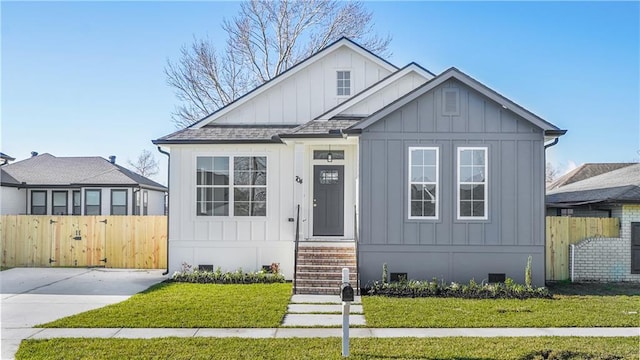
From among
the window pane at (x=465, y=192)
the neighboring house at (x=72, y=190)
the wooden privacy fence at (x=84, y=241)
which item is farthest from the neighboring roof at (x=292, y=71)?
the neighboring house at (x=72, y=190)

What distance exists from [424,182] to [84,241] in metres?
10.3

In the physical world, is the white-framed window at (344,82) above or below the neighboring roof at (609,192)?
above

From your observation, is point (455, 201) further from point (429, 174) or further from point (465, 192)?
point (429, 174)

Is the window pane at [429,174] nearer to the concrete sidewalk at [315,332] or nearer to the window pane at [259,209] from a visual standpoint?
the concrete sidewalk at [315,332]

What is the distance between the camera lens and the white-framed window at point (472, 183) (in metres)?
10.0

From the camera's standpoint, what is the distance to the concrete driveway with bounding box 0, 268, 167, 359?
6.96 m

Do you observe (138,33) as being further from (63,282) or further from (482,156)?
(482,156)

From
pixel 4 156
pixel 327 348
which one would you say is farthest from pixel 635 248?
pixel 4 156

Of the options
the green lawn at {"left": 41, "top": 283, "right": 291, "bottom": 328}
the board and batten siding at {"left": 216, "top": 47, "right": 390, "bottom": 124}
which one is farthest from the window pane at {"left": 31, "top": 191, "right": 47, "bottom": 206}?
the green lawn at {"left": 41, "top": 283, "right": 291, "bottom": 328}

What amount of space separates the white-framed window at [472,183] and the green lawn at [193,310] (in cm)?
449

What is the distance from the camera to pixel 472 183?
1005cm

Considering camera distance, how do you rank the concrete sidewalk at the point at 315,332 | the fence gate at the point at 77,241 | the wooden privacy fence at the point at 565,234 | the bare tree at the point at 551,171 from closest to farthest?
the concrete sidewalk at the point at 315,332, the wooden privacy fence at the point at 565,234, the fence gate at the point at 77,241, the bare tree at the point at 551,171

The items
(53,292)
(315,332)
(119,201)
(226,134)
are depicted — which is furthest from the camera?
(119,201)

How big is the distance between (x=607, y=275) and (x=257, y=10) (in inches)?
765
